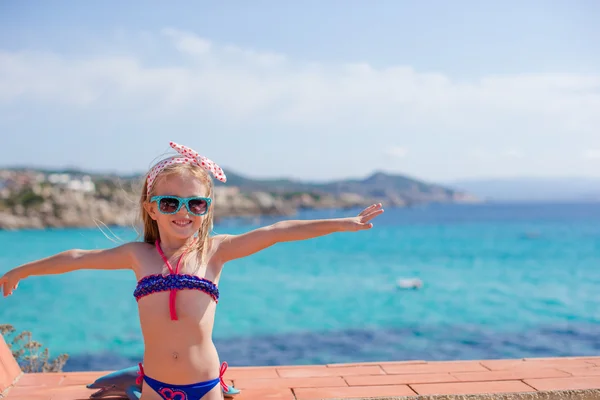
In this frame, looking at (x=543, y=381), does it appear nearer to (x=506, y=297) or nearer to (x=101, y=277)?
(x=506, y=297)

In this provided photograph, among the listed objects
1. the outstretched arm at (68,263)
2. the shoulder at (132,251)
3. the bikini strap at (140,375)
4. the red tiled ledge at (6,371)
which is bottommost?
the red tiled ledge at (6,371)

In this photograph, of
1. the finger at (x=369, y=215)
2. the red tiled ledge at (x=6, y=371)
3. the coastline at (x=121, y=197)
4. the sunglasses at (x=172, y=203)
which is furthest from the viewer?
the coastline at (x=121, y=197)

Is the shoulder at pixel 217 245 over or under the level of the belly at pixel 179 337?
over

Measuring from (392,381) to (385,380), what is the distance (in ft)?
0.15

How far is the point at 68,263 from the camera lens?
282 centimetres

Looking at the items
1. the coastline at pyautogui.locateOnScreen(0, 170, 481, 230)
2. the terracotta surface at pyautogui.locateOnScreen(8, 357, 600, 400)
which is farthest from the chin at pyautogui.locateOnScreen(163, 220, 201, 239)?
the coastline at pyautogui.locateOnScreen(0, 170, 481, 230)

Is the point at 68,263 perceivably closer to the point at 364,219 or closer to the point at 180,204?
the point at 180,204

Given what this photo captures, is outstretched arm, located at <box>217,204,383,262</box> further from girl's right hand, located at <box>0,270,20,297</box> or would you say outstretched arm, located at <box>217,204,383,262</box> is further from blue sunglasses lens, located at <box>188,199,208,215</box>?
girl's right hand, located at <box>0,270,20,297</box>

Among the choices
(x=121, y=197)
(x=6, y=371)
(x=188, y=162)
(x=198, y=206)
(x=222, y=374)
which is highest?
(x=188, y=162)

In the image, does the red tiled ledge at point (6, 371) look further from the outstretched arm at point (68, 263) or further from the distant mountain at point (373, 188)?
the distant mountain at point (373, 188)

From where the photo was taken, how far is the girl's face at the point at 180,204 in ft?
8.98


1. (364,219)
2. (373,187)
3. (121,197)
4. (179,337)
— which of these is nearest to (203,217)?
(179,337)

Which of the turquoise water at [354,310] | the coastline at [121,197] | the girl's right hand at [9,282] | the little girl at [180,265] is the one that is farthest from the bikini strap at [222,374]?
the coastline at [121,197]

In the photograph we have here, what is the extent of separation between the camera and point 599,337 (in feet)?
38.4
